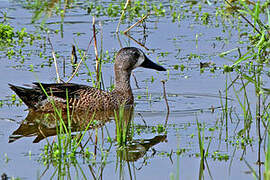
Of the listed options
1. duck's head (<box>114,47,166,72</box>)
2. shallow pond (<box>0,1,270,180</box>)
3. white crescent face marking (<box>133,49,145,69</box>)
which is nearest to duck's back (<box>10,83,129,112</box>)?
shallow pond (<box>0,1,270,180</box>)

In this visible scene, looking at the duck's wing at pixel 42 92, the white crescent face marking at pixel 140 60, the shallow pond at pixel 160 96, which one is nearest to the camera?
the shallow pond at pixel 160 96

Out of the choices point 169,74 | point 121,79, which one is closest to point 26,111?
point 121,79

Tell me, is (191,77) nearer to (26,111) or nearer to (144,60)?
(144,60)

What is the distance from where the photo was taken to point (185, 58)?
415 inches

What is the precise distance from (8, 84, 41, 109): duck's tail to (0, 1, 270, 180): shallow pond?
15 cm

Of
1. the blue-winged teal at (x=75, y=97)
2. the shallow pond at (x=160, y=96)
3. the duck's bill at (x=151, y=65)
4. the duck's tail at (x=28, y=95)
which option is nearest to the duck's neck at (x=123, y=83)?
the blue-winged teal at (x=75, y=97)

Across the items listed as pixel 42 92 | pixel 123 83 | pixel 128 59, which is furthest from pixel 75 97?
pixel 128 59

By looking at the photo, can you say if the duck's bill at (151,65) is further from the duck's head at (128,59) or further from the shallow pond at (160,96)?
the shallow pond at (160,96)

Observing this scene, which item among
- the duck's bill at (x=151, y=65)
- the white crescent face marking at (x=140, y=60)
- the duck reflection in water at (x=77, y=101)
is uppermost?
the white crescent face marking at (x=140, y=60)

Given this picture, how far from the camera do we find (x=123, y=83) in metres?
9.13

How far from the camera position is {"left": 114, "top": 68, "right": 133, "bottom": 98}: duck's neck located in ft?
29.6

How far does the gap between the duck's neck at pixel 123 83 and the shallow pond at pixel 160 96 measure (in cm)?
14

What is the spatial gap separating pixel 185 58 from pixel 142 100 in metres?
1.71

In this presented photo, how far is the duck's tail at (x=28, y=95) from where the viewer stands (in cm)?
848
